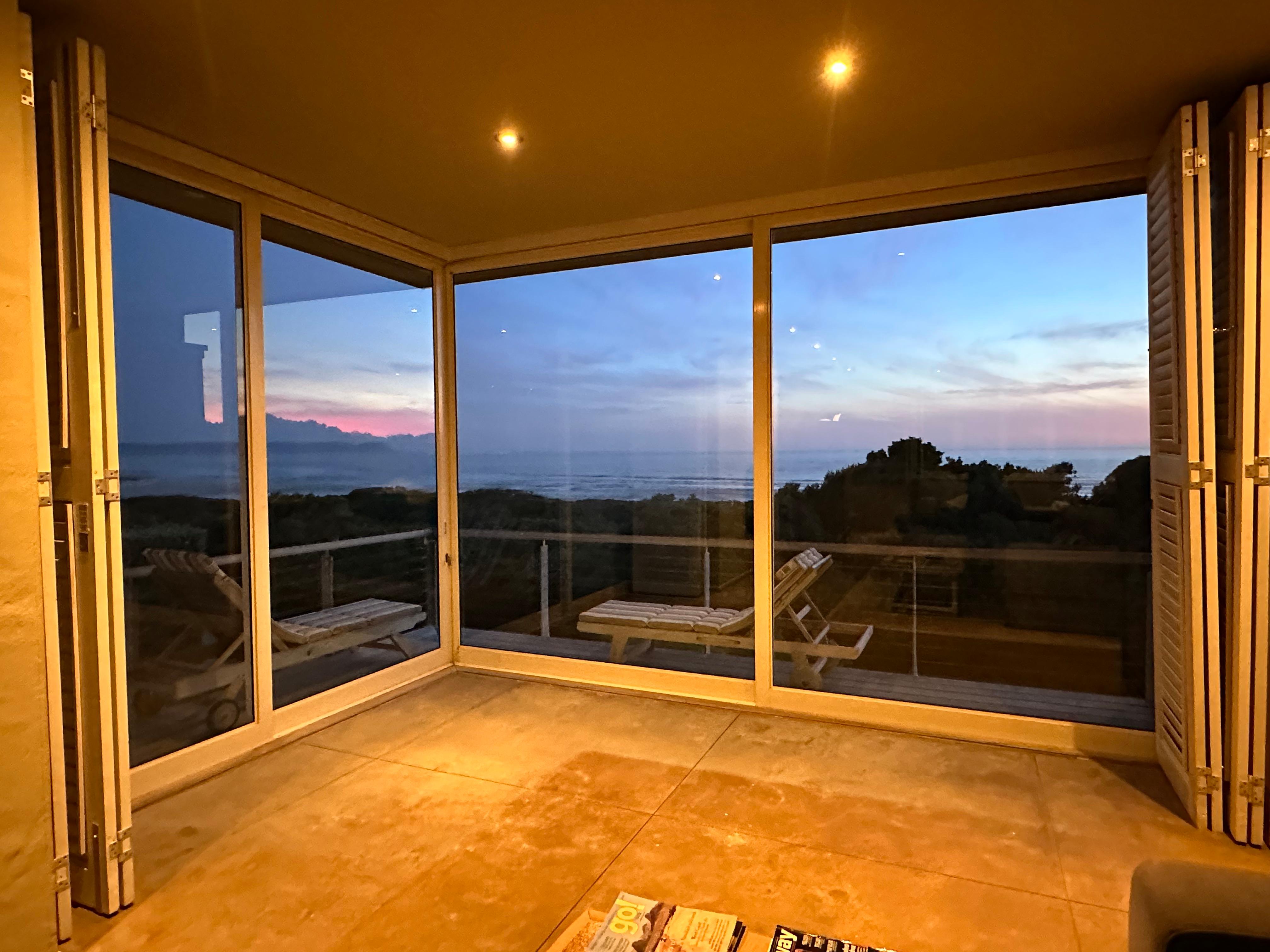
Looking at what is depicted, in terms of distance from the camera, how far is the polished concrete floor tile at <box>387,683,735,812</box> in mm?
2928

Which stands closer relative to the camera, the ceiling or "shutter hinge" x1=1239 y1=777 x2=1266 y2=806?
the ceiling

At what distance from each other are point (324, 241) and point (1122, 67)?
3.37m

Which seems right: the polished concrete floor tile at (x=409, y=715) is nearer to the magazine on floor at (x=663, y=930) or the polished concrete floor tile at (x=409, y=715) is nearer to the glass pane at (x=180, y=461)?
the glass pane at (x=180, y=461)

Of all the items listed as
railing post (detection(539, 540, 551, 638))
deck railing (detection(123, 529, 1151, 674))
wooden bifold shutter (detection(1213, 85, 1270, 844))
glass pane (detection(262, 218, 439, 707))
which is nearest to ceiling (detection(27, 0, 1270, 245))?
wooden bifold shutter (detection(1213, 85, 1270, 844))

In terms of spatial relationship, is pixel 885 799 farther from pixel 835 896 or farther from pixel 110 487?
pixel 110 487

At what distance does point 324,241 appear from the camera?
3688 millimetres

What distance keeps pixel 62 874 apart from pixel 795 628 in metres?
2.95

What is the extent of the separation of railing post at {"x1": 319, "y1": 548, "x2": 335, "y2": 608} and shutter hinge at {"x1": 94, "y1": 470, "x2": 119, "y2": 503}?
164cm

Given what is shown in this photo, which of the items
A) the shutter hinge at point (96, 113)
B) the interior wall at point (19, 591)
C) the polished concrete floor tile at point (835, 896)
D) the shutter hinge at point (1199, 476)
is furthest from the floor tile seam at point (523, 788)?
the shutter hinge at point (96, 113)

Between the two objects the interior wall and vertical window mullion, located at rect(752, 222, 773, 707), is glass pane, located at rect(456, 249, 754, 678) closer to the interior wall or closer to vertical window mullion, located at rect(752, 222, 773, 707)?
vertical window mullion, located at rect(752, 222, 773, 707)

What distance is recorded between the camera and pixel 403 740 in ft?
11.1

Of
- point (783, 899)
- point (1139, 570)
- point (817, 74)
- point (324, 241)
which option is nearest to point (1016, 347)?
point (1139, 570)

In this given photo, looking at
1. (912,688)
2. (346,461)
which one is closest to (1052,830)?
(912,688)

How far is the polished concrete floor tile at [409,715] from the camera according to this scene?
336 cm
